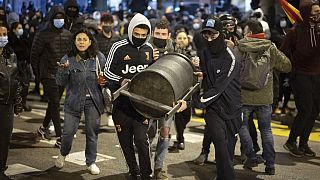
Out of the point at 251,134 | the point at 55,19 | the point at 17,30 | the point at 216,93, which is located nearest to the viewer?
the point at 216,93

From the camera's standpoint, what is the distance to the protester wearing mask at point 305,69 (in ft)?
24.0

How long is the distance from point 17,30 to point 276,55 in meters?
6.55

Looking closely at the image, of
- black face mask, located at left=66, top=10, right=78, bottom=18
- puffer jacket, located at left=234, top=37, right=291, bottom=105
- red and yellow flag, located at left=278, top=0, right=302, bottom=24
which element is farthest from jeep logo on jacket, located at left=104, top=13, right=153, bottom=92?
black face mask, located at left=66, top=10, right=78, bottom=18

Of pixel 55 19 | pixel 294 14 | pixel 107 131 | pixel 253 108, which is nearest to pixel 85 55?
pixel 55 19

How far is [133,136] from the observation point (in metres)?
5.42

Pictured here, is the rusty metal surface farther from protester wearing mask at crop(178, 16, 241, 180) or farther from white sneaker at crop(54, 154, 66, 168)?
white sneaker at crop(54, 154, 66, 168)

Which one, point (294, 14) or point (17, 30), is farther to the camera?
point (17, 30)

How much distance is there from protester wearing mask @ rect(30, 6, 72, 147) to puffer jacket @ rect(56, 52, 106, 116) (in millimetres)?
1496

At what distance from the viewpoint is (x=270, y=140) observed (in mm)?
6512

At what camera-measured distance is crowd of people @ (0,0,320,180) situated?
17.3 ft

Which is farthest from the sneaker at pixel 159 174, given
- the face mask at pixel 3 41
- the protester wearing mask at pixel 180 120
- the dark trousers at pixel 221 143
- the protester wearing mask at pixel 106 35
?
the protester wearing mask at pixel 106 35

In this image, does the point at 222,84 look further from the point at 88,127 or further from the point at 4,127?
the point at 4,127

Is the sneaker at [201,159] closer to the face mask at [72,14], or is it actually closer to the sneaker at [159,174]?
the sneaker at [159,174]

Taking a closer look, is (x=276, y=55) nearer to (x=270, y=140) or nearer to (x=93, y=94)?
(x=270, y=140)
